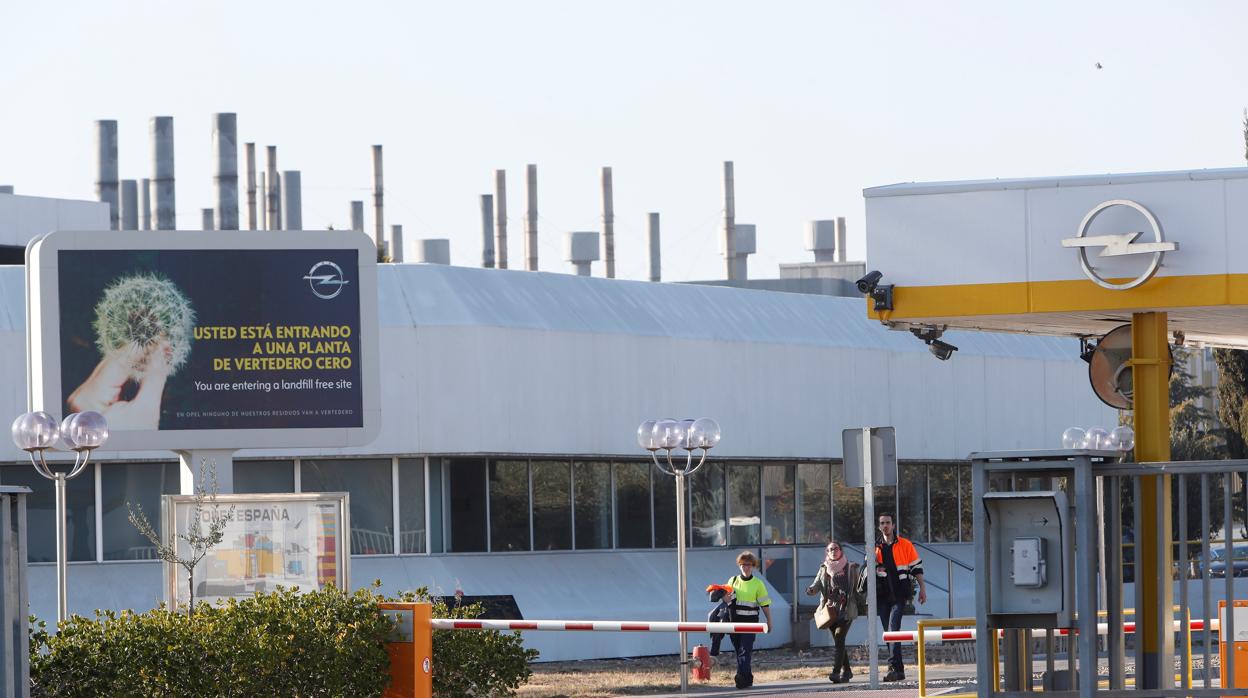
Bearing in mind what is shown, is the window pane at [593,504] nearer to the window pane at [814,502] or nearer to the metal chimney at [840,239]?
the window pane at [814,502]

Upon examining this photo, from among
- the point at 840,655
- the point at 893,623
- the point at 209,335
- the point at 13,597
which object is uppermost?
the point at 209,335

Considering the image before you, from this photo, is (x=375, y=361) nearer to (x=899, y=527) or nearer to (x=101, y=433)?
(x=101, y=433)

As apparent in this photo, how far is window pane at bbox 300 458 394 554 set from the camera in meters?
29.2

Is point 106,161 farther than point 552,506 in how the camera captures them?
Yes

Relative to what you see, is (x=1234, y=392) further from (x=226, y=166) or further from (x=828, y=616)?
(x=828, y=616)

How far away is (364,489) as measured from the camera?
29.4 m

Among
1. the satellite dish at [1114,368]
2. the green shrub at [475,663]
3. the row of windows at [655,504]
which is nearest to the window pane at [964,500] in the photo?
the row of windows at [655,504]

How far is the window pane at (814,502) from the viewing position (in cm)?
3447

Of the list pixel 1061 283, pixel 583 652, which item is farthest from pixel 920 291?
pixel 583 652

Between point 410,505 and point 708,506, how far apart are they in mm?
5529

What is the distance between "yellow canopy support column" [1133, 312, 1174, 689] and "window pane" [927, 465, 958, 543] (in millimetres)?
25186

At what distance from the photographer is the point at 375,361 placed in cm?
→ 2255

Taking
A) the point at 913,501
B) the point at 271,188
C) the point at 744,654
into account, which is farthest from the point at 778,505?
the point at 271,188

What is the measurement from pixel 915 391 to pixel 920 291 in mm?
24238
